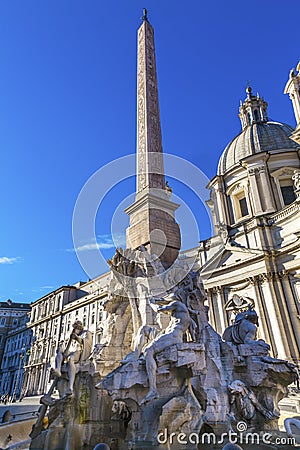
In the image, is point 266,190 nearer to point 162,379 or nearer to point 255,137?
point 255,137

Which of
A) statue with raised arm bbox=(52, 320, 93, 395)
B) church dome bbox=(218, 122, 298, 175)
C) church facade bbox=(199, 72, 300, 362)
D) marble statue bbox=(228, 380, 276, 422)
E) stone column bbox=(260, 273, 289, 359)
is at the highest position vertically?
church dome bbox=(218, 122, 298, 175)

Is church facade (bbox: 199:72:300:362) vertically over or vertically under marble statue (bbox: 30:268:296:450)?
over

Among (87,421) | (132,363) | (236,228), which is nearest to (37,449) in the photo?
(87,421)

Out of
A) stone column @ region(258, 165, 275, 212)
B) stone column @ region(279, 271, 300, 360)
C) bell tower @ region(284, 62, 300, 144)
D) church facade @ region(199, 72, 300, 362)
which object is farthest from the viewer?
stone column @ region(258, 165, 275, 212)

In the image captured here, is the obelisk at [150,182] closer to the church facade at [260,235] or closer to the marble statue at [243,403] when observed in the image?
the marble statue at [243,403]

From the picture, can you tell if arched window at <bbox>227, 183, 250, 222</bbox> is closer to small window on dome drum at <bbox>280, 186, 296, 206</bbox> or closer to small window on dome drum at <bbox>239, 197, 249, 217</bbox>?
small window on dome drum at <bbox>239, 197, 249, 217</bbox>

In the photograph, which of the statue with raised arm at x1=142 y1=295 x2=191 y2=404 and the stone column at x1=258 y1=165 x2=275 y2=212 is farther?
the stone column at x1=258 y1=165 x2=275 y2=212

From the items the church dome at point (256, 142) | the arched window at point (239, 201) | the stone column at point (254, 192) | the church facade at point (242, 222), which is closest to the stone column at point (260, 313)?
the church facade at point (242, 222)

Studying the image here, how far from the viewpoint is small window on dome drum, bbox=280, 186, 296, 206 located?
27934 millimetres

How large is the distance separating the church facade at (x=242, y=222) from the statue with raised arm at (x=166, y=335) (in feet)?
6.30

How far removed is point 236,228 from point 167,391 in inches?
905

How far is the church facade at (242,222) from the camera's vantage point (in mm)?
10648

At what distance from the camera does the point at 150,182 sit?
34.3ft

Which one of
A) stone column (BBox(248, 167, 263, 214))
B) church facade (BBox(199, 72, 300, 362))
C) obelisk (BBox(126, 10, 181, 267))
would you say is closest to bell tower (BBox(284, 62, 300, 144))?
church facade (BBox(199, 72, 300, 362))
